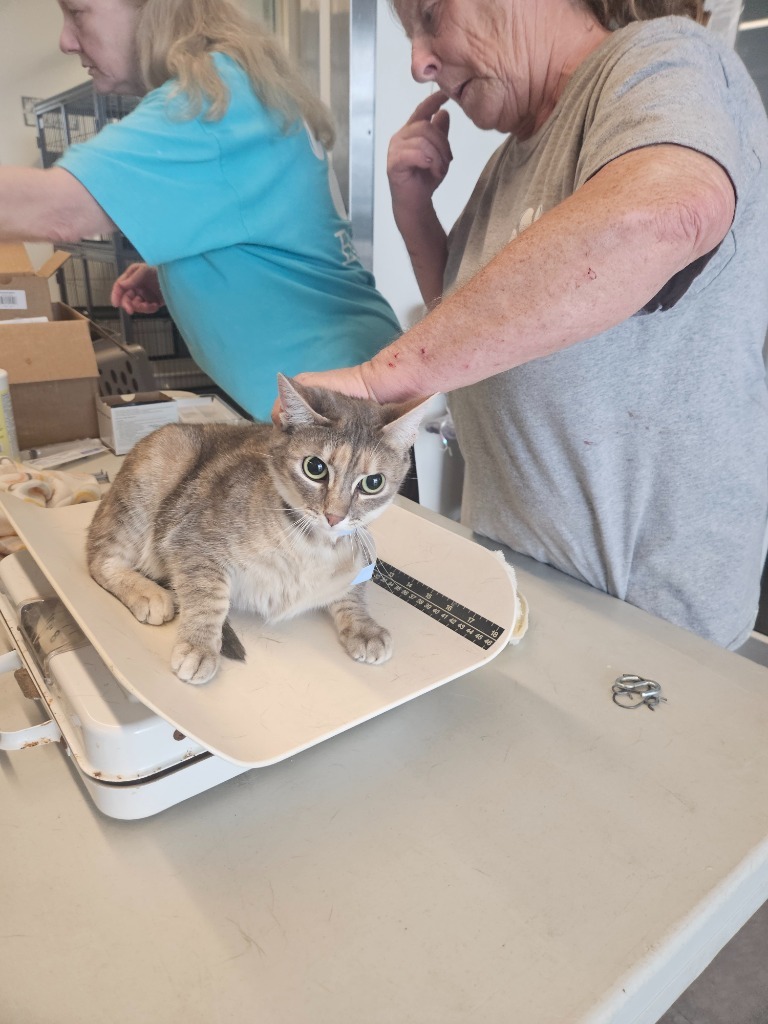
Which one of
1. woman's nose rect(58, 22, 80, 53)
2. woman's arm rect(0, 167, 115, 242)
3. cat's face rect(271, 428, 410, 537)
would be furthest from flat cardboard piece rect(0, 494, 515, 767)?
woman's nose rect(58, 22, 80, 53)

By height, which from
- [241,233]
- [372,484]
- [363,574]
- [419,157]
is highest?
[419,157]

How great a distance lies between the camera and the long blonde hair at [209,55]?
1099 mm

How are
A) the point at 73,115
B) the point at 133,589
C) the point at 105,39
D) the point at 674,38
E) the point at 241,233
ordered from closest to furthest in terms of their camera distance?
the point at 674,38
the point at 133,589
the point at 241,233
the point at 105,39
the point at 73,115

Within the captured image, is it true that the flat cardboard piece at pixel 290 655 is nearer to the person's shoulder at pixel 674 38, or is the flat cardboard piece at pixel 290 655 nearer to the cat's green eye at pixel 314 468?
the cat's green eye at pixel 314 468

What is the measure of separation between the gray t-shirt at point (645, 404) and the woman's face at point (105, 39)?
0.76m

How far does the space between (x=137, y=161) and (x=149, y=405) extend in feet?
1.85

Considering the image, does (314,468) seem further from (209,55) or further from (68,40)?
(68,40)

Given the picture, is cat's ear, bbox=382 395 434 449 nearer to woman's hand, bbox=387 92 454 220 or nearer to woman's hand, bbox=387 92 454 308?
woman's hand, bbox=387 92 454 308

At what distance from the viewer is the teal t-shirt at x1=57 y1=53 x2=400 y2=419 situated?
3.50 feet

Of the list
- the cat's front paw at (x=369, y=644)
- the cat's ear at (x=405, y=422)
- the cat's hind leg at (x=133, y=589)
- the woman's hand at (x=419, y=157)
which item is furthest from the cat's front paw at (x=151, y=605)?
the woman's hand at (x=419, y=157)

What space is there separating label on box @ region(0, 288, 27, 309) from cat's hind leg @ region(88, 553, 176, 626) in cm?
95

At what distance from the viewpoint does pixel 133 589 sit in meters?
0.81

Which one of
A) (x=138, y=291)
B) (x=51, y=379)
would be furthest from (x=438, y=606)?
(x=138, y=291)

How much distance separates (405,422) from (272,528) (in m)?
0.21
